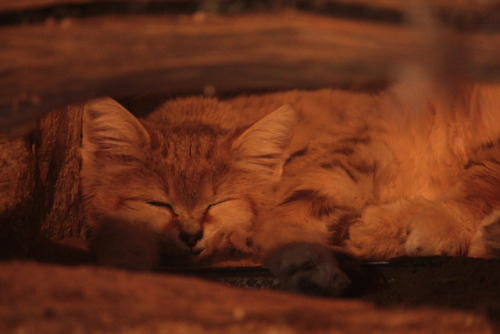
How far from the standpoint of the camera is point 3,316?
4.11ft

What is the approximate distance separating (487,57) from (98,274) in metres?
1.26

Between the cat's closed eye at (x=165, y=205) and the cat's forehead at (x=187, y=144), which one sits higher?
the cat's forehead at (x=187, y=144)

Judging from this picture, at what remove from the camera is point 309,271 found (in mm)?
2197

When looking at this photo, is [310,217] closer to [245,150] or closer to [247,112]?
[245,150]

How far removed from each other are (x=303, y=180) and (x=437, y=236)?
0.73m

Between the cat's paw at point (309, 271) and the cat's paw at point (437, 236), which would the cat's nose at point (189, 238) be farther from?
the cat's paw at point (437, 236)

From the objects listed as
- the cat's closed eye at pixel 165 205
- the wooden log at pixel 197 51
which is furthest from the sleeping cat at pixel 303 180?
the wooden log at pixel 197 51

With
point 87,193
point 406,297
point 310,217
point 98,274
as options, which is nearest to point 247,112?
point 310,217

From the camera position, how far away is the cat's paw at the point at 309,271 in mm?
2125

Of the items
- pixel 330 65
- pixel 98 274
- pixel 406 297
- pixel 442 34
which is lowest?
pixel 406 297

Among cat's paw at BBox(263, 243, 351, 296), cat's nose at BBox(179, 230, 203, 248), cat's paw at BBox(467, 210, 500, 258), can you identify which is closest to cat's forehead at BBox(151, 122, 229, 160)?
cat's nose at BBox(179, 230, 203, 248)

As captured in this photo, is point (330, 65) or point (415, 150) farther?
point (415, 150)

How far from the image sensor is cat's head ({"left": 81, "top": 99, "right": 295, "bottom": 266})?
2666 millimetres

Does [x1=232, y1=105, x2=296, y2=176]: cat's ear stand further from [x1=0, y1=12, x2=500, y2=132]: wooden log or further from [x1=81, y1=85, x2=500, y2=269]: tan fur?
[x1=0, y1=12, x2=500, y2=132]: wooden log
